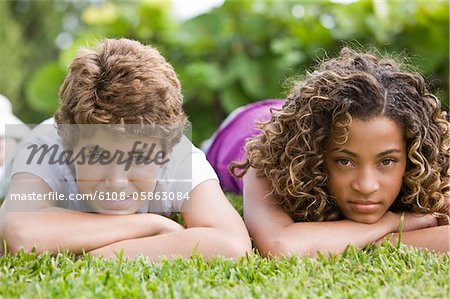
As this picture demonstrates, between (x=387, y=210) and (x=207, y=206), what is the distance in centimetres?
77

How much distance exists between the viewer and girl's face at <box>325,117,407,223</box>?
8.18 ft


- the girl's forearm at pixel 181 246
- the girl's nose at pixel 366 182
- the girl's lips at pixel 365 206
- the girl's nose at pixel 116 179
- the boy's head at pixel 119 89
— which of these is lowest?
the girl's forearm at pixel 181 246

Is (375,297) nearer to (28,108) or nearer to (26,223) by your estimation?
(26,223)

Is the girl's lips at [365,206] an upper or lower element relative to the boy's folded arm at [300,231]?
upper

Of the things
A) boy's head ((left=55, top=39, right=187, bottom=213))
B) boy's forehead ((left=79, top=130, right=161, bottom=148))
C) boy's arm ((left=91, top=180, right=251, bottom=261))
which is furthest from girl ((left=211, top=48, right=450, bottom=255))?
boy's forehead ((left=79, top=130, right=161, bottom=148))

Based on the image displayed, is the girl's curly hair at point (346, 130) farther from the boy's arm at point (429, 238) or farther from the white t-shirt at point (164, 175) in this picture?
the white t-shirt at point (164, 175)

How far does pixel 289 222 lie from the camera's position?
103 inches

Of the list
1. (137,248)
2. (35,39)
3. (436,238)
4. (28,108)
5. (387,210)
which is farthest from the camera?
(35,39)

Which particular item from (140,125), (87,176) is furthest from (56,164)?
(140,125)

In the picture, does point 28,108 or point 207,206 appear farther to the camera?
point 28,108

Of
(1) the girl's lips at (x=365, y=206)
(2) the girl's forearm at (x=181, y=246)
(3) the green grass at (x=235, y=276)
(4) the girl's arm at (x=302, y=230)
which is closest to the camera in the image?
(3) the green grass at (x=235, y=276)

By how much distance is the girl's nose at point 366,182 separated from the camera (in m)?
2.48

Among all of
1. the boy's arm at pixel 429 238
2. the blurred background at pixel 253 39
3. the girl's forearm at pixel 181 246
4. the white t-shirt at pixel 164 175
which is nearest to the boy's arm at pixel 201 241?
the girl's forearm at pixel 181 246

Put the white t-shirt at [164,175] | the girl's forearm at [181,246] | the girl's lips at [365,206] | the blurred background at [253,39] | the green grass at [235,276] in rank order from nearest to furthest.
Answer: the green grass at [235,276] < the girl's forearm at [181,246] < the girl's lips at [365,206] < the white t-shirt at [164,175] < the blurred background at [253,39]
